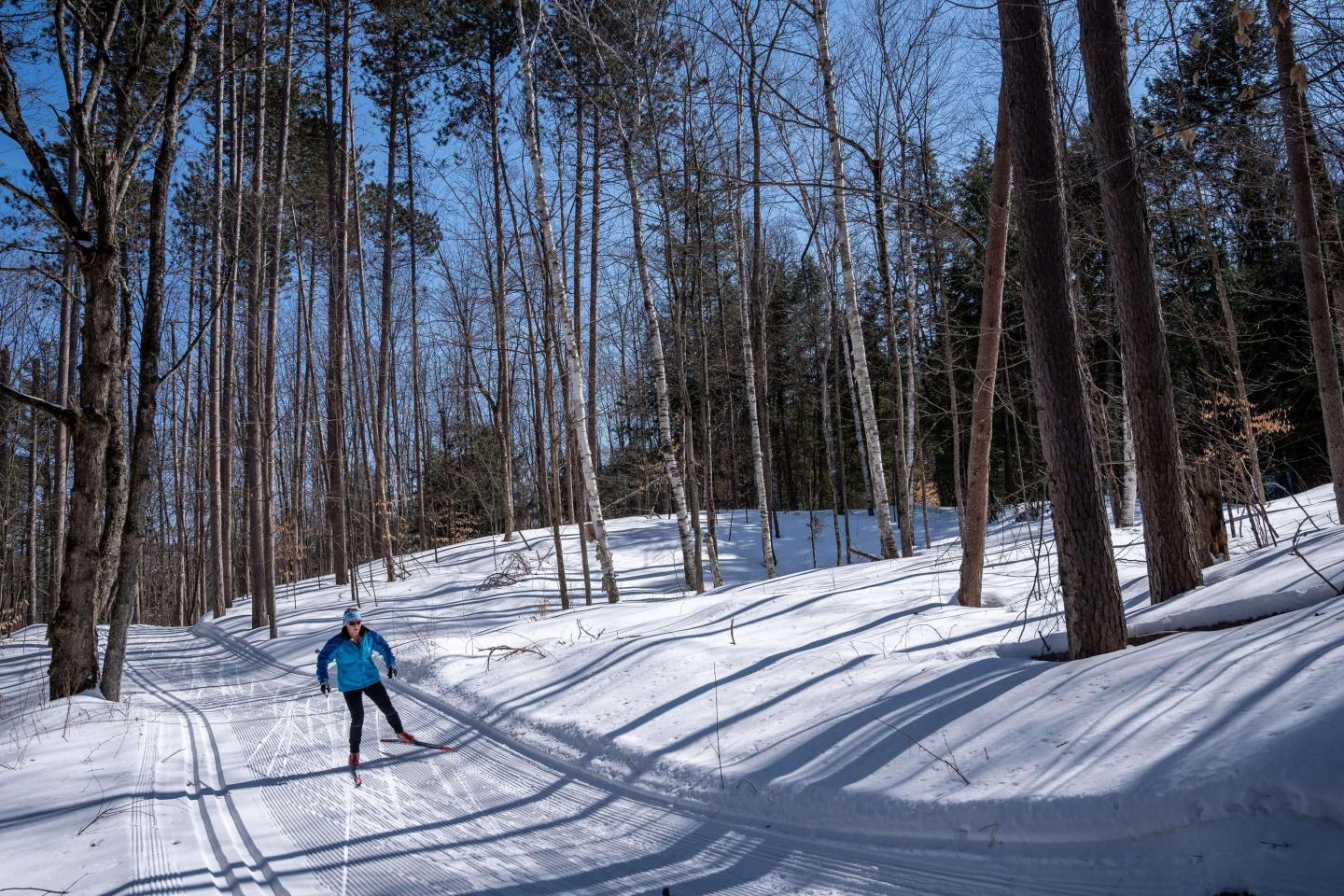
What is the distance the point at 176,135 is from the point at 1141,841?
1273 centimetres

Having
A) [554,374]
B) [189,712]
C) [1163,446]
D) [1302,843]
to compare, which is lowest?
[189,712]

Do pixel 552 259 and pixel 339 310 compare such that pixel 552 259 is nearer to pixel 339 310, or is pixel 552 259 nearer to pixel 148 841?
pixel 148 841

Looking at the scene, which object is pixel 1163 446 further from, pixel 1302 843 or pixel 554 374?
pixel 554 374

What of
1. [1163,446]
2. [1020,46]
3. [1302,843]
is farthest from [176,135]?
[1302,843]

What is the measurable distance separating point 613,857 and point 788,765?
4.25 ft

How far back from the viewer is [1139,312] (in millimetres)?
5895

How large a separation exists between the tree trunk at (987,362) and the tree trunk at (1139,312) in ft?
2.94

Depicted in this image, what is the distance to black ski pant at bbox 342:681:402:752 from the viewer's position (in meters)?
6.34

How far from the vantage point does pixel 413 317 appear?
1024 inches

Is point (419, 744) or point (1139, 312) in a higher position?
point (1139, 312)

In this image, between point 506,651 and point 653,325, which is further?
point 653,325

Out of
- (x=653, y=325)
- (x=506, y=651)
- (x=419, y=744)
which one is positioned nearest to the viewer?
(x=419, y=744)

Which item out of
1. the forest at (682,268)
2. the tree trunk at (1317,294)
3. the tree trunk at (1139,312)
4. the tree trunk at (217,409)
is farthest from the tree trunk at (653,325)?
the tree trunk at (217,409)

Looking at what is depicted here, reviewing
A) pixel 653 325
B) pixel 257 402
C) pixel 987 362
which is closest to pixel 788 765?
pixel 987 362
